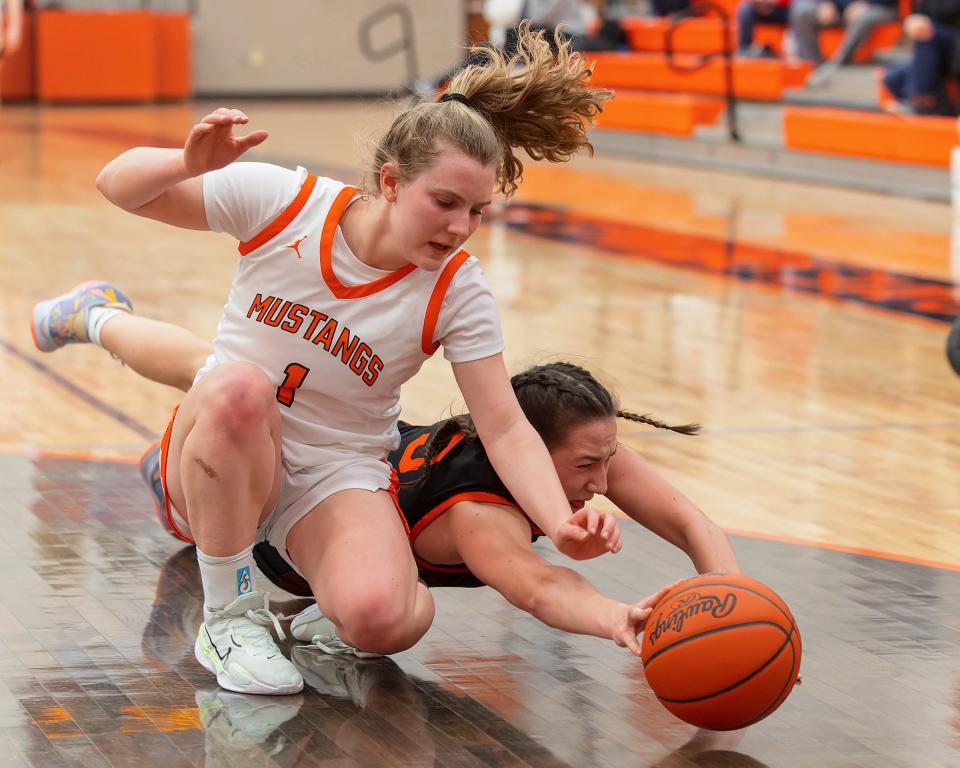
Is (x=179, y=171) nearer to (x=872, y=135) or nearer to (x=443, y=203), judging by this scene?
(x=443, y=203)

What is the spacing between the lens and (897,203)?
35.1 feet

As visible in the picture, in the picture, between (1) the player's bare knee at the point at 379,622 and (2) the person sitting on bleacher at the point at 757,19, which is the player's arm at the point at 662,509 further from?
(2) the person sitting on bleacher at the point at 757,19

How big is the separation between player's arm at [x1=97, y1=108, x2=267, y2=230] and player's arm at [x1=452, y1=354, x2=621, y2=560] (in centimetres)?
54

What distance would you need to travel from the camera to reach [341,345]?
290cm

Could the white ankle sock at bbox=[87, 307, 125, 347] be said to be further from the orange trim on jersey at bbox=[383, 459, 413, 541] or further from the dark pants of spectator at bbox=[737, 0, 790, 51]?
the dark pants of spectator at bbox=[737, 0, 790, 51]

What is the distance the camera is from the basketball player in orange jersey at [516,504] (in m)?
2.88

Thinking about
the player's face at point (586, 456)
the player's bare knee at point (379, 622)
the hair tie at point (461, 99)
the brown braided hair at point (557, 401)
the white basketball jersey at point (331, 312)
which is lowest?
the player's bare knee at point (379, 622)

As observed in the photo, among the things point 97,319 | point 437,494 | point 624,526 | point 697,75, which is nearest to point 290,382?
point 437,494

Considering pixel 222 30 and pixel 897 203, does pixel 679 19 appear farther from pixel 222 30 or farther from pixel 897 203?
pixel 222 30

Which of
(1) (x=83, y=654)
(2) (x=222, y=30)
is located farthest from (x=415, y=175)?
(2) (x=222, y=30)

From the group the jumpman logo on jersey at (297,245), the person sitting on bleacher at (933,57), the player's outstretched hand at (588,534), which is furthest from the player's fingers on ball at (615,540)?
the person sitting on bleacher at (933,57)

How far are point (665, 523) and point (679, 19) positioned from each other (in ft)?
37.7

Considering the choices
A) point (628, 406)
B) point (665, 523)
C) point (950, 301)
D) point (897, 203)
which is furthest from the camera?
point (897, 203)

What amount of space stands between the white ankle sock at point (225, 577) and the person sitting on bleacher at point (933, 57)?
910 centimetres
